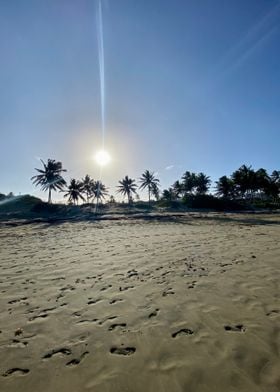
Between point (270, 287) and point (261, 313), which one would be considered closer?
point (261, 313)

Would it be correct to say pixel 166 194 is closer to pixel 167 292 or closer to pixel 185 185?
pixel 185 185

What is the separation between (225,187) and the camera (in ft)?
307

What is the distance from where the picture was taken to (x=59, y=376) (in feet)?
12.0

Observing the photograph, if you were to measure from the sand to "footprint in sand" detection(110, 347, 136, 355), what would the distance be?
0.03m

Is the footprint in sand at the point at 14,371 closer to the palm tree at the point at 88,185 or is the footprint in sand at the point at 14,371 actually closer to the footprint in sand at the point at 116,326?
the footprint in sand at the point at 116,326

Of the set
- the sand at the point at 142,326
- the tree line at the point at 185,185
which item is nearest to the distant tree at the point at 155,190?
the tree line at the point at 185,185

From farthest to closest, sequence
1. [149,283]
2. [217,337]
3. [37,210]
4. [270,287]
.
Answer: [37,210], [149,283], [270,287], [217,337]

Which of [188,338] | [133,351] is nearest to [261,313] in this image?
[188,338]

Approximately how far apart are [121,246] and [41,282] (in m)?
5.84

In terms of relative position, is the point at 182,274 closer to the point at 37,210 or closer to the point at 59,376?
the point at 59,376

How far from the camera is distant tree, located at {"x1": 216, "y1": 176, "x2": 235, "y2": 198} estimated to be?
3671 inches

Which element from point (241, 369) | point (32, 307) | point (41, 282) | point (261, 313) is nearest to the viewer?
point (241, 369)

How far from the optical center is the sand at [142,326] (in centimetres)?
356

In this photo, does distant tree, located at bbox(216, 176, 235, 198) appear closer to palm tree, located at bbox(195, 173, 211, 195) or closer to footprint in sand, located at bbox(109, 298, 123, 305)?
palm tree, located at bbox(195, 173, 211, 195)
